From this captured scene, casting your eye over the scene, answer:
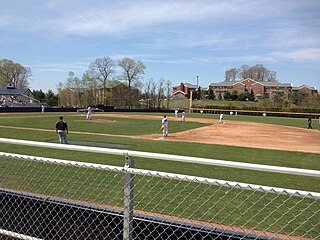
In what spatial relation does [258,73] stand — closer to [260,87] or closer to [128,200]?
[260,87]

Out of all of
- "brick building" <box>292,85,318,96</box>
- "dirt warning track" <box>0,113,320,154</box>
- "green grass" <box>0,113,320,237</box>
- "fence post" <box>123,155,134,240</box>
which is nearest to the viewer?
"fence post" <box>123,155,134,240</box>

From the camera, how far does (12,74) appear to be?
304ft

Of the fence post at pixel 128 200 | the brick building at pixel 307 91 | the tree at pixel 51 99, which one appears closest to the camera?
the fence post at pixel 128 200

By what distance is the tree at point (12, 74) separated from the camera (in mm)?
89188

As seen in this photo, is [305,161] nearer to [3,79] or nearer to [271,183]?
Answer: [271,183]

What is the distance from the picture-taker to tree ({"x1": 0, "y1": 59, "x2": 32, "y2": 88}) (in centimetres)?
8919

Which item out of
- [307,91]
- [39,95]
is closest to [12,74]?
[39,95]

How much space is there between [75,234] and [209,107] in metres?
80.0

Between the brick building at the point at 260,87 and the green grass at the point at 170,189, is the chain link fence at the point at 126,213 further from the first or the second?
the brick building at the point at 260,87

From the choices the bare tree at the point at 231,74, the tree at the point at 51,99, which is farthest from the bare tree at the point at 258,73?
the tree at the point at 51,99

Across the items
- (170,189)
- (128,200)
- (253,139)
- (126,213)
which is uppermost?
(128,200)

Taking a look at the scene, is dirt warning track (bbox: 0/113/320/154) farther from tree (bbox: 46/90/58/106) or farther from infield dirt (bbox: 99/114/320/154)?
tree (bbox: 46/90/58/106)

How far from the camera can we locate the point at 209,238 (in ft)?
10.6

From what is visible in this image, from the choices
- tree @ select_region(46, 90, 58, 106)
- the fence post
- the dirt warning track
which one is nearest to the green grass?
the fence post
